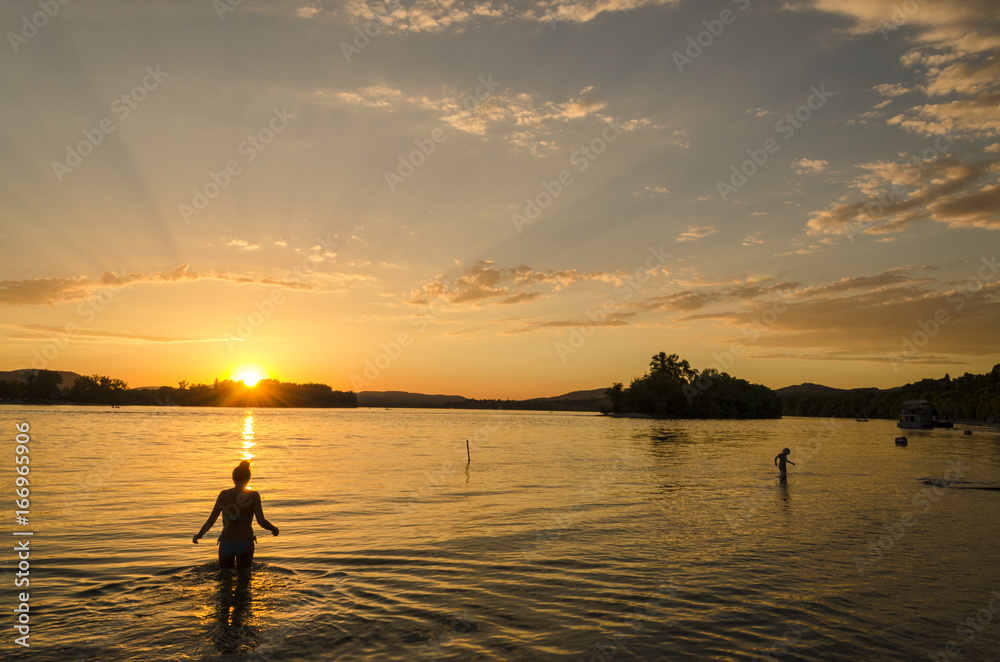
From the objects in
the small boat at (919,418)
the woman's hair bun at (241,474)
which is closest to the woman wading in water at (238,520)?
the woman's hair bun at (241,474)

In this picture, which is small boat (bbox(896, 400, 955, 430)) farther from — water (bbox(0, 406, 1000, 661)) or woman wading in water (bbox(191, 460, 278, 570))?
woman wading in water (bbox(191, 460, 278, 570))

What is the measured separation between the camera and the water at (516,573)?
10.9 metres

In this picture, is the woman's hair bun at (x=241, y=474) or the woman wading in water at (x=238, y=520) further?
the woman wading in water at (x=238, y=520)

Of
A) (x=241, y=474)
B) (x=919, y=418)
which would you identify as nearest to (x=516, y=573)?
(x=241, y=474)

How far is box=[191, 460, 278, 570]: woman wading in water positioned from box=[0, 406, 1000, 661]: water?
609 mm

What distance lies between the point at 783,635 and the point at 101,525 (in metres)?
23.0

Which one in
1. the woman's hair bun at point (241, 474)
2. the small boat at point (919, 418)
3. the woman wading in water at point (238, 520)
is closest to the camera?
the woman's hair bun at point (241, 474)

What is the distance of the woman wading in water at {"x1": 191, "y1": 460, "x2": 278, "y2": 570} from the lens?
13445mm

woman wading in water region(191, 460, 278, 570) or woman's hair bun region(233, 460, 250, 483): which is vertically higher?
woman's hair bun region(233, 460, 250, 483)

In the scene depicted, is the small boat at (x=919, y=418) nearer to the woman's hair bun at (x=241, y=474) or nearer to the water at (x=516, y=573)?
the water at (x=516, y=573)

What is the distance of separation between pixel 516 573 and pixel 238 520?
24.2 ft

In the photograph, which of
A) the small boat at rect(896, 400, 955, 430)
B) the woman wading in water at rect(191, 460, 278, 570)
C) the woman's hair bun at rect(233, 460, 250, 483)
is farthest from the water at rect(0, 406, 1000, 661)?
the small boat at rect(896, 400, 955, 430)

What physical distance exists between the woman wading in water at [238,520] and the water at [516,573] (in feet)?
2.00

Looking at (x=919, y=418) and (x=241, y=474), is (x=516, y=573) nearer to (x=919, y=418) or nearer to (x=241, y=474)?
(x=241, y=474)
